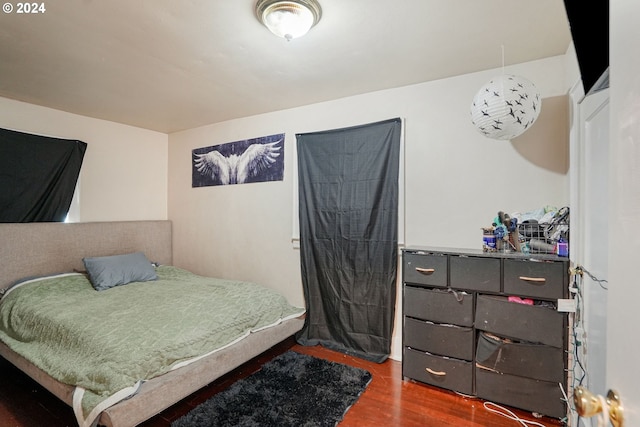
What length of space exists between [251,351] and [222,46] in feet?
→ 7.46

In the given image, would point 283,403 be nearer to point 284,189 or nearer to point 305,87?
point 284,189

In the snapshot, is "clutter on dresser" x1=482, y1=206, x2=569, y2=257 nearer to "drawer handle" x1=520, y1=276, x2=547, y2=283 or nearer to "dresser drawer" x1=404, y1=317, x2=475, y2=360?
"drawer handle" x1=520, y1=276, x2=547, y2=283

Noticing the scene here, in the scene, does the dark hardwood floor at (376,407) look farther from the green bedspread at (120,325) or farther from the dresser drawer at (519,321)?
the dresser drawer at (519,321)

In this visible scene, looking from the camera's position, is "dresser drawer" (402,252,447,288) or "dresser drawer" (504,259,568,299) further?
"dresser drawer" (402,252,447,288)

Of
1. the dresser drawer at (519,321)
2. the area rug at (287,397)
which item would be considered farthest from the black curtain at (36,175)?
the dresser drawer at (519,321)

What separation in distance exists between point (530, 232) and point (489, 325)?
71 cm

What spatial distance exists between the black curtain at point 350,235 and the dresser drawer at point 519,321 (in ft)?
2.62

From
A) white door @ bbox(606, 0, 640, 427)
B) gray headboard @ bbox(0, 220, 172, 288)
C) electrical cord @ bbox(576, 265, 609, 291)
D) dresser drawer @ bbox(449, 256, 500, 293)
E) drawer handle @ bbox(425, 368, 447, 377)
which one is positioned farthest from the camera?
gray headboard @ bbox(0, 220, 172, 288)

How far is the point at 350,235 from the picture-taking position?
2900mm

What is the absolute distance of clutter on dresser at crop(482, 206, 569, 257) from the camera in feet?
6.37

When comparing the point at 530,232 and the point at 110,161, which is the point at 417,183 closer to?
the point at 530,232

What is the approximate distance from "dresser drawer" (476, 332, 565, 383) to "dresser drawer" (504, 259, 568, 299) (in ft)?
1.09

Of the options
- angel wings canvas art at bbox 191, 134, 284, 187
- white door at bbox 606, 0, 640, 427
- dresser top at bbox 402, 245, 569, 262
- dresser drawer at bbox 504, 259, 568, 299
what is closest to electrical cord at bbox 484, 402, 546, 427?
dresser drawer at bbox 504, 259, 568, 299

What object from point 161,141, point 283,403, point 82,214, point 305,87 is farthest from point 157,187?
point 283,403
